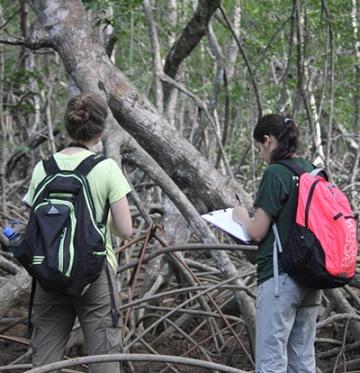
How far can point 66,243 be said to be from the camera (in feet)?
7.51

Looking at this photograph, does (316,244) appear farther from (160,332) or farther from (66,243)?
(160,332)

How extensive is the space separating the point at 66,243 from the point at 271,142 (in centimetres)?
74

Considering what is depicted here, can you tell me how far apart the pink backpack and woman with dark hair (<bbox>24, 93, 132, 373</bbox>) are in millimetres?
517

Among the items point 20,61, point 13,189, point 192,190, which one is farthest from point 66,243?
point 20,61

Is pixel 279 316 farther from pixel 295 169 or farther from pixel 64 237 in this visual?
pixel 64 237

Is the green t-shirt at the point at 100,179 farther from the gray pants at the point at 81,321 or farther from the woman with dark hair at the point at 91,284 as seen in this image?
the gray pants at the point at 81,321

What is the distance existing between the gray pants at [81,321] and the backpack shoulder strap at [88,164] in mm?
312

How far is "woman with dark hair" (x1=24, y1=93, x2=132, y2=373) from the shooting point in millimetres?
2391

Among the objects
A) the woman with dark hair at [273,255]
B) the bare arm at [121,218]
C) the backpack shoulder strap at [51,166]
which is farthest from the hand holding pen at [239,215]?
the backpack shoulder strap at [51,166]

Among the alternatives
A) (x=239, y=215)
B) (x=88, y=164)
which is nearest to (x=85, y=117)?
(x=88, y=164)

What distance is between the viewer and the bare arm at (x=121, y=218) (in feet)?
7.88

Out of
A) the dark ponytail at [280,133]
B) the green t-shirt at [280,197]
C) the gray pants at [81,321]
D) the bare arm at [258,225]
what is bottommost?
the gray pants at [81,321]

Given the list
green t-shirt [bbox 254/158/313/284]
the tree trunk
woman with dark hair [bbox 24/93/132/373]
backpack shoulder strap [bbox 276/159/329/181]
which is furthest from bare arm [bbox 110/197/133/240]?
the tree trunk

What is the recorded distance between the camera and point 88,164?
2.38 metres
